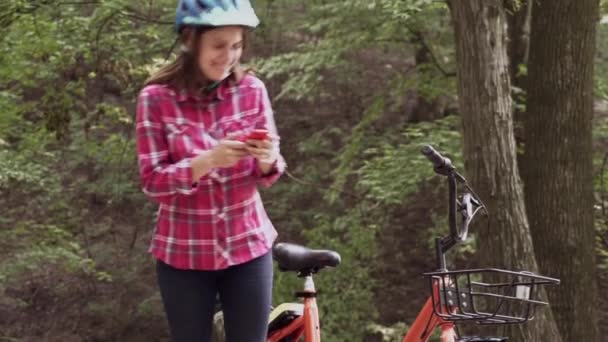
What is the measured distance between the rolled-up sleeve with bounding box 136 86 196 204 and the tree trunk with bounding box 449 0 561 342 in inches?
116

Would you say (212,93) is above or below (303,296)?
above

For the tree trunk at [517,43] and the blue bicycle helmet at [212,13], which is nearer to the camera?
the blue bicycle helmet at [212,13]

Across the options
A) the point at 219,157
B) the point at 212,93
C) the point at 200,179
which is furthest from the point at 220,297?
the point at 212,93

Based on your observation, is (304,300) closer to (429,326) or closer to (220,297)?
(429,326)

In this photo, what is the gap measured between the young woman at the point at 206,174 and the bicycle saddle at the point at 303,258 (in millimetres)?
531

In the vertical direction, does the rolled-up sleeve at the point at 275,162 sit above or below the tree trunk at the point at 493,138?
above

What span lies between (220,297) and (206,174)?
42cm

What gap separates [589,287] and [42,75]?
4.91m

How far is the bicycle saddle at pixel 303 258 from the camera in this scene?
10.9 feet

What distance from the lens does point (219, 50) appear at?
2.69m

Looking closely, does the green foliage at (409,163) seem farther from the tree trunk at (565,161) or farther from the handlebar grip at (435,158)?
the handlebar grip at (435,158)

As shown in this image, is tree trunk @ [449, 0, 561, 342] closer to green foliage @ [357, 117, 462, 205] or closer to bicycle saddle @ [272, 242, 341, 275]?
bicycle saddle @ [272, 242, 341, 275]


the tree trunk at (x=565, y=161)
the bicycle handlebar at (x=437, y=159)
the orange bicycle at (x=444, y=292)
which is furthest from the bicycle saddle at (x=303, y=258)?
the tree trunk at (x=565, y=161)

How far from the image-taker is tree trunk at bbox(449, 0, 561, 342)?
17.3ft
